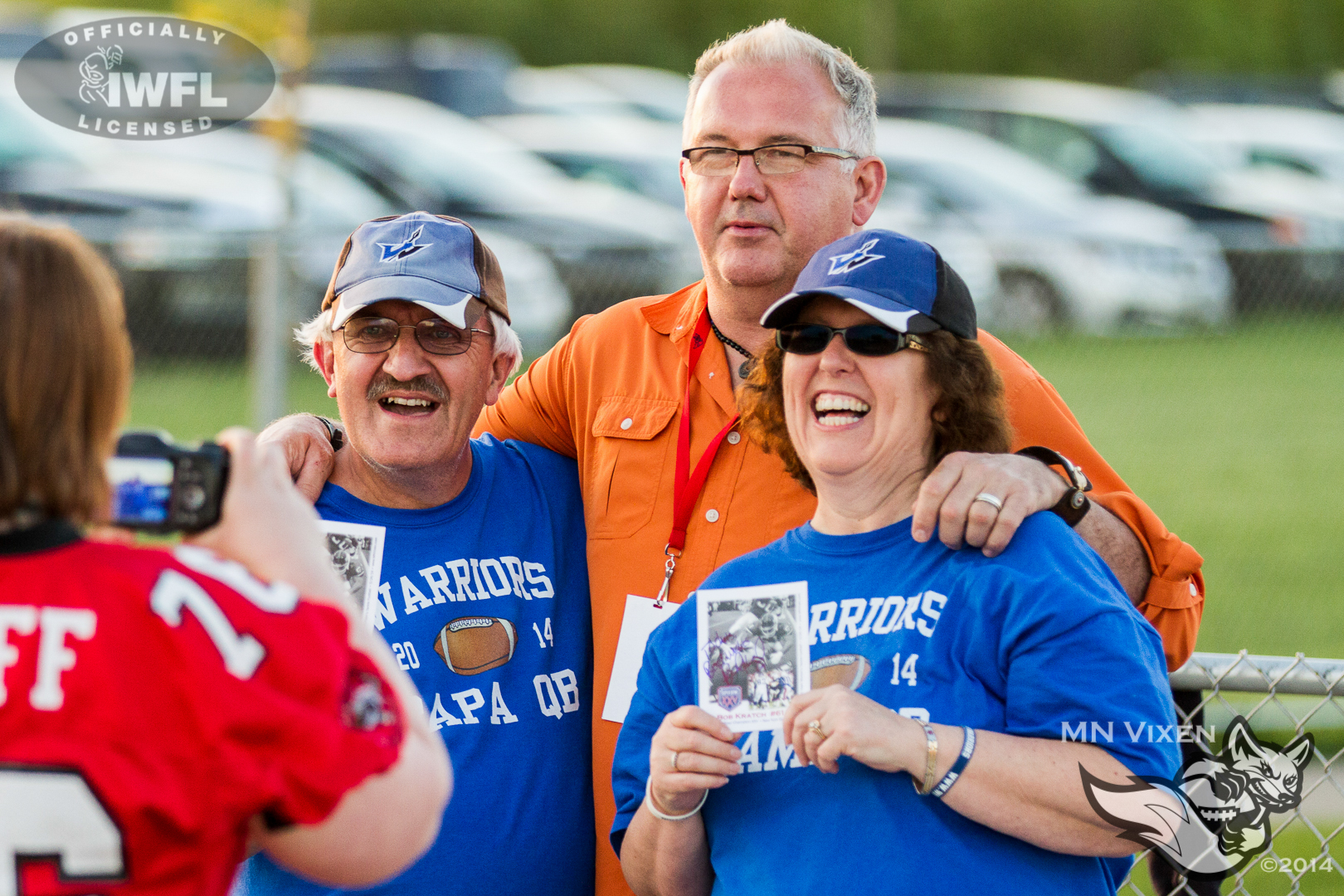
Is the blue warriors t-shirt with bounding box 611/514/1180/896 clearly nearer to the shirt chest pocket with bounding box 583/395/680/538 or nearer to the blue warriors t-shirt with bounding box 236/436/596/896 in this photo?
the blue warriors t-shirt with bounding box 236/436/596/896

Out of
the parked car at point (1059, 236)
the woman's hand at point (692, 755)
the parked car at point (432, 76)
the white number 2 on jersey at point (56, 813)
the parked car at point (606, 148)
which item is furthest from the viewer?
the parked car at point (432, 76)

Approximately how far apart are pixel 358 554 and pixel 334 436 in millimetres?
356

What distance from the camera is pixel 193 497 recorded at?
5.38 ft

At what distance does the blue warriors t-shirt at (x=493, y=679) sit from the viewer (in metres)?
2.60

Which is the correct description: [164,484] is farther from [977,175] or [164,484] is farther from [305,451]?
[977,175]

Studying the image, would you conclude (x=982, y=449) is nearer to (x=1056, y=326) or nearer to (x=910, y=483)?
(x=910, y=483)

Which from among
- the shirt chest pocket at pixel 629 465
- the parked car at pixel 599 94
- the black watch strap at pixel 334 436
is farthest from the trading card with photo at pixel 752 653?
the parked car at pixel 599 94

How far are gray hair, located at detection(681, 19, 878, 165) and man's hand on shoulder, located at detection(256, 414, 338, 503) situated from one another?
3.50ft

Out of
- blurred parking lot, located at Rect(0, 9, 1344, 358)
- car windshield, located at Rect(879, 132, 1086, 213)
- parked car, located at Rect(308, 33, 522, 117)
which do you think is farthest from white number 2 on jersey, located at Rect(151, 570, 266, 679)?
parked car, located at Rect(308, 33, 522, 117)

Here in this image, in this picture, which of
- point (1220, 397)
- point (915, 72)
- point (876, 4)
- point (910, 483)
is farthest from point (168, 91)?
point (915, 72)

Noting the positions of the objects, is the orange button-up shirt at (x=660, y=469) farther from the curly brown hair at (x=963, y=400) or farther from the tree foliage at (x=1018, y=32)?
the tree foliage at (x=1018, y=32)

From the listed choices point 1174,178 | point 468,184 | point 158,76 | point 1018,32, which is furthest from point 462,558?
point 1018,32

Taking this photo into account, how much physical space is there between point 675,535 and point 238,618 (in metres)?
1.38

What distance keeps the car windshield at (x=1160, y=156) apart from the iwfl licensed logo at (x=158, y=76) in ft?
44.1
